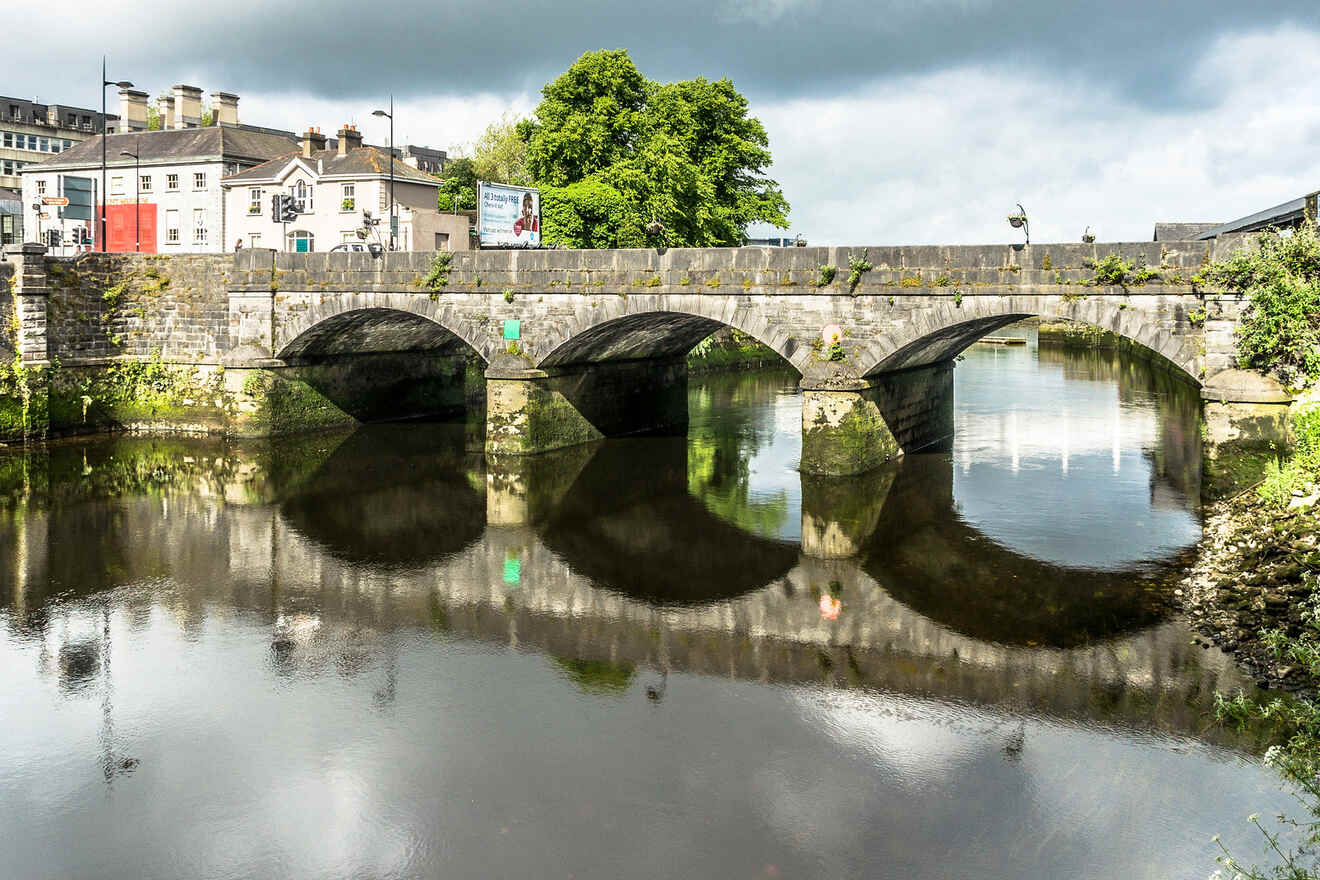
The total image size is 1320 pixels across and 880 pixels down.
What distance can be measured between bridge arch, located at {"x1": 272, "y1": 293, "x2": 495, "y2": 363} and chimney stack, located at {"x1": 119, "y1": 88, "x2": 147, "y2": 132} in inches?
1973

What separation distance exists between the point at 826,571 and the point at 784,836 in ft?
37.5

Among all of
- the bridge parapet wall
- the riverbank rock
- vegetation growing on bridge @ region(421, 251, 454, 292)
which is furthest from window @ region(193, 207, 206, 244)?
the riverbank rock

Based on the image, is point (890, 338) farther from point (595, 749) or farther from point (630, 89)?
point (630, 89)

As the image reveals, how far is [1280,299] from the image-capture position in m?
25.0

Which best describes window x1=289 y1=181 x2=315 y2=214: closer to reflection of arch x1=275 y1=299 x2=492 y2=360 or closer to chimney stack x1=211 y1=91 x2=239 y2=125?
chimney stack x1=211 y1=91 x2=239 y2=125

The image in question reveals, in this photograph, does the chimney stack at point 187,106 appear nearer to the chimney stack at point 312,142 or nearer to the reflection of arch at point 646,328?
the chimney stack at point 312,142

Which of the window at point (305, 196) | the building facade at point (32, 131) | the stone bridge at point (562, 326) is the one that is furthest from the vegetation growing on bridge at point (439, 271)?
the building facade at point (32, 131)

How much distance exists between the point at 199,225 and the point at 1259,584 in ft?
225

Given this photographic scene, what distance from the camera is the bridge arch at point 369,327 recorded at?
1427 inches

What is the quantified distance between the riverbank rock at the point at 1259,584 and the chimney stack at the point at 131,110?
80434mm

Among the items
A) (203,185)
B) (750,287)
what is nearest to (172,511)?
(750,287)

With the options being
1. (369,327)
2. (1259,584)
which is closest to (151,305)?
(369,327)

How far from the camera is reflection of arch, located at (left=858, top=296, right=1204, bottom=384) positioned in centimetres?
2717

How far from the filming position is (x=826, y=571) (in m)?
23.5
